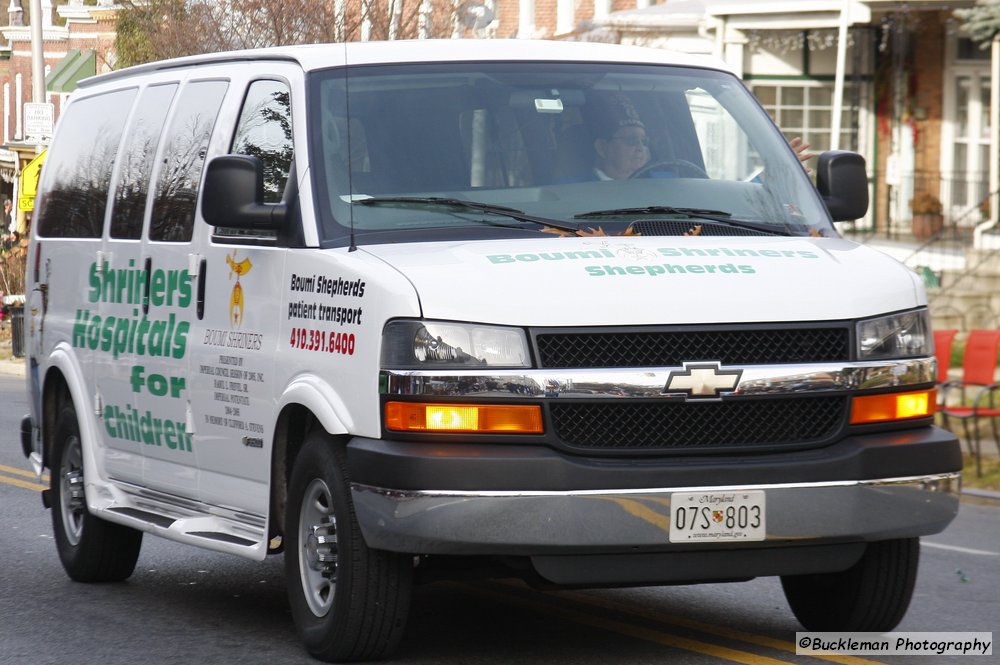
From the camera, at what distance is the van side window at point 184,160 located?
7.59 metres

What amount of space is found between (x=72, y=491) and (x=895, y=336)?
4.32 metres

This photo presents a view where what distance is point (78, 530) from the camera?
345 inches

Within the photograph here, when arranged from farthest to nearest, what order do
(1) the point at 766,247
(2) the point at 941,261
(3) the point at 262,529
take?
(2) the point at 941,261 < (3) the point at 262,529 < (1) the point at 766,247

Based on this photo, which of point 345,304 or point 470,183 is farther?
point 470,183

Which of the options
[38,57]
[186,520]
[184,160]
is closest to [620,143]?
[184,160]

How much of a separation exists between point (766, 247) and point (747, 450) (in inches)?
32.0

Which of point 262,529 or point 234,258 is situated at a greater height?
point 234,258

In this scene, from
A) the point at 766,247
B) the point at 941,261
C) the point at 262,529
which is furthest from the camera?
the point at 941,261

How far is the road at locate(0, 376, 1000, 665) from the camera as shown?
6.71 m

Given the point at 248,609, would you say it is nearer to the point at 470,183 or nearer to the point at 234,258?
the point at 234,258

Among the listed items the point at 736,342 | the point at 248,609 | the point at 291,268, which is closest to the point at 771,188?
the point at 736,342

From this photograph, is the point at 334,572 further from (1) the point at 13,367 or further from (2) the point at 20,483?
(1) the point at 13,367

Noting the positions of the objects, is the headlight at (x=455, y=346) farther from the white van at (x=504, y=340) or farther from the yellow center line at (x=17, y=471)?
the yellow center line at (x=17, y=471)

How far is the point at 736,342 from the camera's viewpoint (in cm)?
595
